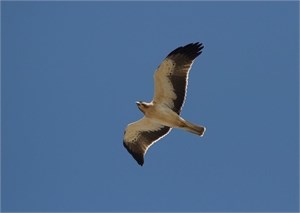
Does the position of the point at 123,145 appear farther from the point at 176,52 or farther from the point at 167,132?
the point at 176,52

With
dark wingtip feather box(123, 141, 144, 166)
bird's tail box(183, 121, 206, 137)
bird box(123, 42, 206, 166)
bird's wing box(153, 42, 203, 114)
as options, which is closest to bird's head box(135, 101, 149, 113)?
bird box(123, 42, 206, 166)

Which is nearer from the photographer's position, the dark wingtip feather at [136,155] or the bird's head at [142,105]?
the bird's head at [142,105]

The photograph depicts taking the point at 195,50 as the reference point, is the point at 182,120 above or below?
below

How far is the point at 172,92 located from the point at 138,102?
870 mm

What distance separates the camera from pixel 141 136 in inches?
766

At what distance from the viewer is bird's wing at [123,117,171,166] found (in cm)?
1920

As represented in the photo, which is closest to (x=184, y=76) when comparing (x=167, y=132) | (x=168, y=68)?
(x=168, y=68)

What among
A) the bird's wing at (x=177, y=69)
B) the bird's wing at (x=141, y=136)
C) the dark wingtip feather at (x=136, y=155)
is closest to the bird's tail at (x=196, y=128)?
the bird's wing at (x=177, y=69)

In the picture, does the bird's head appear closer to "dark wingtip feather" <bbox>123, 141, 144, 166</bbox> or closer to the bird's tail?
the bird's tail

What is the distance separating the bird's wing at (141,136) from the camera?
1920 cm

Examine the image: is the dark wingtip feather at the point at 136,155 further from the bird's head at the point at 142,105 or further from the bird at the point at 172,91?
the bird's head at the point at 142,105

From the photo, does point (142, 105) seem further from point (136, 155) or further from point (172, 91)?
point (136, 155)

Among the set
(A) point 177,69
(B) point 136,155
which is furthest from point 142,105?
(B) point 136,155

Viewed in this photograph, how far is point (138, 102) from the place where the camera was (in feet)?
60.1
